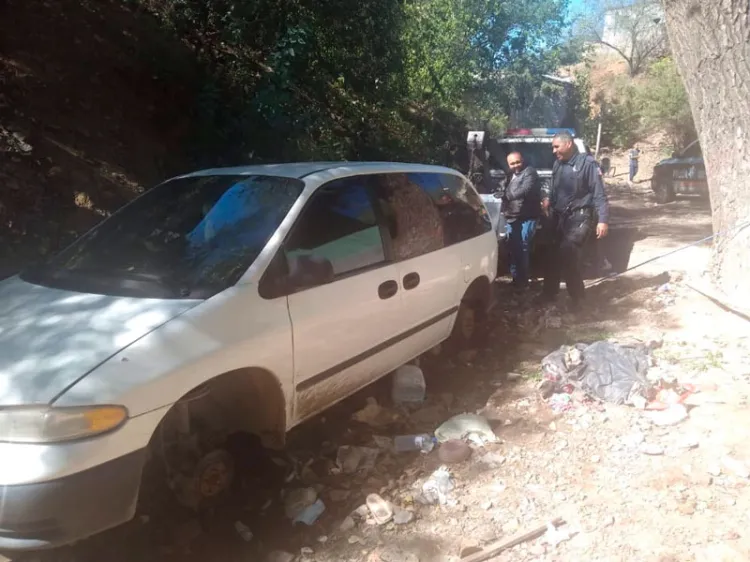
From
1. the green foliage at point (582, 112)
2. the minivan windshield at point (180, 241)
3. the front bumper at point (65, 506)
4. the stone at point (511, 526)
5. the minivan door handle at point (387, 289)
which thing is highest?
the green foliage at point (582, 112)

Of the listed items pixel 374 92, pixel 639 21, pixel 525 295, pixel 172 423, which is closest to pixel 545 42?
pixel 374 92

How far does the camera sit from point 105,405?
2469 mm

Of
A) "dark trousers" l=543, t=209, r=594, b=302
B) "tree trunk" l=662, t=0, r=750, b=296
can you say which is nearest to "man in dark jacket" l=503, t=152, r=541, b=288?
"dark trousers" l=543, t=209, r=594, b=302

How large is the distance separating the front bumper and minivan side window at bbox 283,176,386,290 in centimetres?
124

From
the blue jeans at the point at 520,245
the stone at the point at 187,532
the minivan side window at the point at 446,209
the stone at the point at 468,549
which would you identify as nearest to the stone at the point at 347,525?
the stone at the point at 468,549

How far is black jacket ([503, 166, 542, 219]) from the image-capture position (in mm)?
7328

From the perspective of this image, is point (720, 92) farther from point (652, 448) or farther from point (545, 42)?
point (545, 42)

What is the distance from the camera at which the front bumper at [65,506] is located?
7.77 ft

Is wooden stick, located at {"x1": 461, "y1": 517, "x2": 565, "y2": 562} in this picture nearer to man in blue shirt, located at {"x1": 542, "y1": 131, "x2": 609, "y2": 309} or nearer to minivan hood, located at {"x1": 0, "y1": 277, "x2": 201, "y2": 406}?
minivan hood, located at {"x1": 0, "y1": 277, "x2": 201, "y2": 406}

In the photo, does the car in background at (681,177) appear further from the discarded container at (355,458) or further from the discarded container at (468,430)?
the discarded container at (355,458)

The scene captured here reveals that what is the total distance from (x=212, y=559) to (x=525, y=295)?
5298 mm

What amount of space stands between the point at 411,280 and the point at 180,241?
1.52 meters

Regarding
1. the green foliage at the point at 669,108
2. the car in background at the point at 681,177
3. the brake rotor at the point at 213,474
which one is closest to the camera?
the brake rotor at the point at 213,474

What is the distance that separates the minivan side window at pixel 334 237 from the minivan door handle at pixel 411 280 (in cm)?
26
